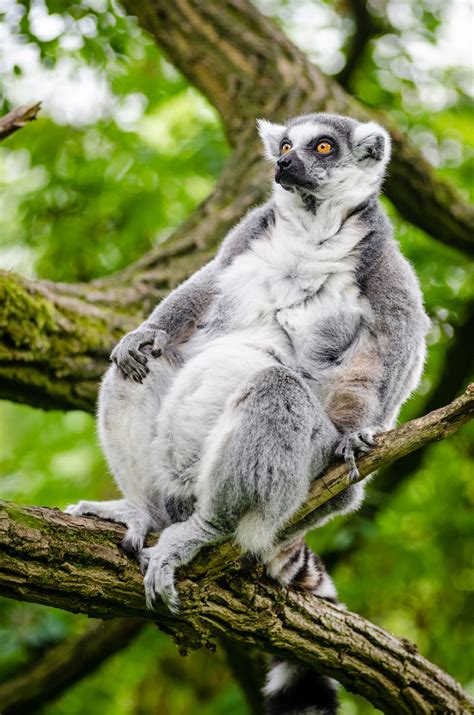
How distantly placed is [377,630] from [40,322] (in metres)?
2.86

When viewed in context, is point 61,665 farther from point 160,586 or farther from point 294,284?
point 294,284

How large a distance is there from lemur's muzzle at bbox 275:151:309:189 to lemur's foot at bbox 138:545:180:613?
7.40 feet

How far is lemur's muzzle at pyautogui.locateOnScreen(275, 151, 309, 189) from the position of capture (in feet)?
16.0

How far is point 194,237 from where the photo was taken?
7.12 meters

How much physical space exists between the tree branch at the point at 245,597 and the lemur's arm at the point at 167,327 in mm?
955

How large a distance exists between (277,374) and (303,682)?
6.45ft

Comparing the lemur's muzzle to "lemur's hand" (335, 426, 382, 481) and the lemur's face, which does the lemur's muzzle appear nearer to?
the lemur's face

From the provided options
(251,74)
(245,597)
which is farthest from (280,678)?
(251,74)

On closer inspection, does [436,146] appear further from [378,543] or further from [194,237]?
[378,543]

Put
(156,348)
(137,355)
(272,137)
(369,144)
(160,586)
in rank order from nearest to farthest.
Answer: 1. (160,586)
2. (137,355)
3. (156,348)
4. (369,144)
5. (272,137)

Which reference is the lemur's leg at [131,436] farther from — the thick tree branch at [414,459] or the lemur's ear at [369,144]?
the thick tree branch at [414,459]

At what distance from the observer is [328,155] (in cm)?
506

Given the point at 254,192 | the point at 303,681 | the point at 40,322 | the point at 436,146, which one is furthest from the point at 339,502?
the point at 436,146

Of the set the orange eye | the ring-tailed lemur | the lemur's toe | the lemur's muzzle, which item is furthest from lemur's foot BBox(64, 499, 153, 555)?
the orange eye
